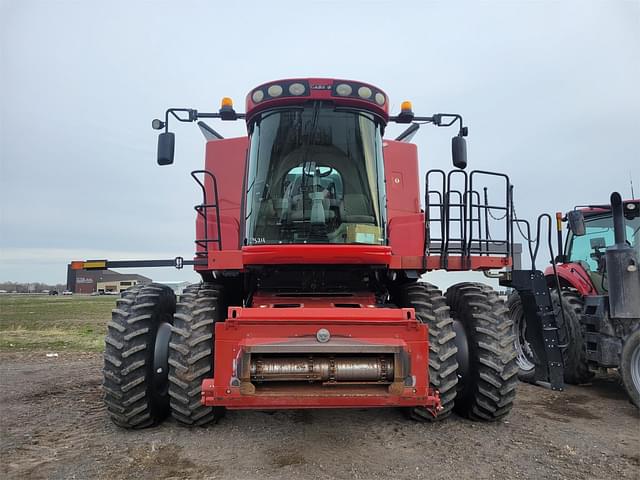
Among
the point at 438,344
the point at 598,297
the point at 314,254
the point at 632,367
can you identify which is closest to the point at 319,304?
the point at 314,254

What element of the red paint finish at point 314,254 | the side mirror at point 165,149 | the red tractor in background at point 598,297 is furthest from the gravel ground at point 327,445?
the side mirror at point 165,149

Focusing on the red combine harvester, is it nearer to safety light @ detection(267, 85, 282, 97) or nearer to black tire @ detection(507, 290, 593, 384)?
safety light @ detection(267, 85, 282, 97)

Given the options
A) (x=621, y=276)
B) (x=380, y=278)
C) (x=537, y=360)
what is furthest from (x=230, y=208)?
(x=621, y=276)

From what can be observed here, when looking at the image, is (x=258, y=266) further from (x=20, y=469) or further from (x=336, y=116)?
(x=20, y=469)

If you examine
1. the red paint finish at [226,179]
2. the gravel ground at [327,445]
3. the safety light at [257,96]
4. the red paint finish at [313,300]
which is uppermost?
the safety light at [257,96]

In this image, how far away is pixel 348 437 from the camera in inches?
172

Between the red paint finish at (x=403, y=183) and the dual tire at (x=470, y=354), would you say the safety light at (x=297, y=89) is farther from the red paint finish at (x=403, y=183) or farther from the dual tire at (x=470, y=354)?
the dual tire at (x=470, y=354)

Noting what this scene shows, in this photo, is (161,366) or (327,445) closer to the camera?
(327,445)

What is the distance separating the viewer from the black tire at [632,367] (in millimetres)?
5262

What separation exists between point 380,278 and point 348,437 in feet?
5.37

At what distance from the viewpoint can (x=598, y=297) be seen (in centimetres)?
631

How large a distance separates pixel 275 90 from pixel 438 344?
9.05ft

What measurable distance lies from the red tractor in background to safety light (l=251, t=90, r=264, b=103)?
13.7 feet

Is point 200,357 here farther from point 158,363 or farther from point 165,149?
point 165,149
